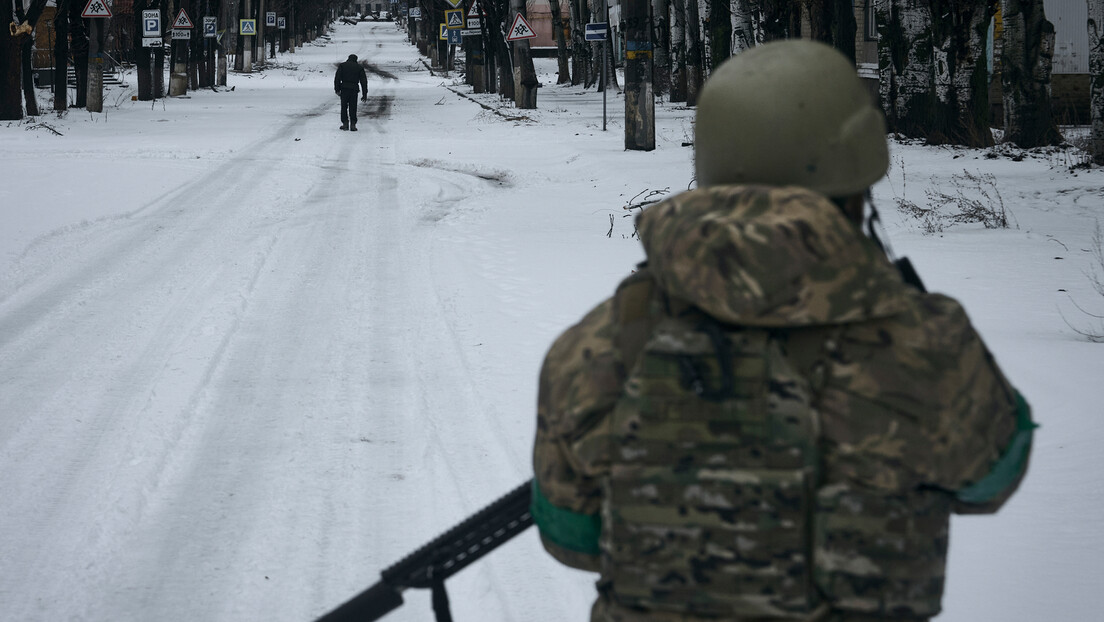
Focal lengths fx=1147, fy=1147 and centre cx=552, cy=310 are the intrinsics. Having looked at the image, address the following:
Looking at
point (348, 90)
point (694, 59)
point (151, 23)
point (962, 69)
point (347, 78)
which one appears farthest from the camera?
point (694, 59)

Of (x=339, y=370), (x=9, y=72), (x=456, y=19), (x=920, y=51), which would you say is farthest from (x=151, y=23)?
(x=339, y=370)

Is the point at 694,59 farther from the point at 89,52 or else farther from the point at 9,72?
the point at 9,72

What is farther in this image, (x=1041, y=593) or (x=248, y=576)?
(x=248, y=576)

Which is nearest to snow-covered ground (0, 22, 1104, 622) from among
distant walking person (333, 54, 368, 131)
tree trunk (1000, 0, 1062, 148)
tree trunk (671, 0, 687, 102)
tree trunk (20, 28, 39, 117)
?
tree trunk (1000, 0, 1062, 148)

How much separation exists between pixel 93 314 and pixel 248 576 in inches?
178

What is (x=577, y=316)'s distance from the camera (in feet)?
25.2

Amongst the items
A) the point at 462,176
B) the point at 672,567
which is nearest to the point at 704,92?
the point at 672,567

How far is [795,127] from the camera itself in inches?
65.5

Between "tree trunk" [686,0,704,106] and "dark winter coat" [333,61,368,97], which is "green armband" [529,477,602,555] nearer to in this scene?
"dark winter coat" [333,61,368,97]

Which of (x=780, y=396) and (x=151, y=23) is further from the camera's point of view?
(x=151, y=23)

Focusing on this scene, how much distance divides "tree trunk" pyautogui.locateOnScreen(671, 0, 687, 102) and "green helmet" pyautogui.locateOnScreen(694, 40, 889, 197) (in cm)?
3186

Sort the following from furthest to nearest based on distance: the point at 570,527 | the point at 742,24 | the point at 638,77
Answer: the point at 742,24, the point at 638,77, the point at 570,527

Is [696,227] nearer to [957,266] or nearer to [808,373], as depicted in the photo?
[808,373]

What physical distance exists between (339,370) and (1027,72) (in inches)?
491
